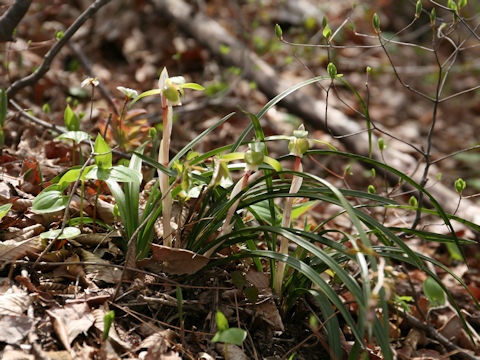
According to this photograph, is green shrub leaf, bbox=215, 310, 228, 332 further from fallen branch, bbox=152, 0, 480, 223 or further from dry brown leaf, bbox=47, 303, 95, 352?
fallen branch, bbox=152, 0, 480, 223

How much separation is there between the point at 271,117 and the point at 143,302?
2736 mm

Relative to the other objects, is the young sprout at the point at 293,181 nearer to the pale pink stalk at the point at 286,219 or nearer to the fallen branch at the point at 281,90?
the pale pink stalk at the point at 286,219

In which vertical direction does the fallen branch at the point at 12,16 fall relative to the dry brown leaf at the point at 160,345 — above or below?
above

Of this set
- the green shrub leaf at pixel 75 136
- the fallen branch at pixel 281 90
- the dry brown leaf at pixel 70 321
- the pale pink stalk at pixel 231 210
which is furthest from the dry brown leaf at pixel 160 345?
the fallen branch at pixel 281 90

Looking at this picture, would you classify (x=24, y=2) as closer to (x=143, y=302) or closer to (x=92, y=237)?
(x=92, y=237)

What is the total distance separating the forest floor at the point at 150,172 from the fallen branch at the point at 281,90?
0.10m

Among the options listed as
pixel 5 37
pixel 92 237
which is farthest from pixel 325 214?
pixel 5 37

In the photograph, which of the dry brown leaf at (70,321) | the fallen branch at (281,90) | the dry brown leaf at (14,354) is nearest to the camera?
the dry brown leaf at (14,354)

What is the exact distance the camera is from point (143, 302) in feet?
5.26

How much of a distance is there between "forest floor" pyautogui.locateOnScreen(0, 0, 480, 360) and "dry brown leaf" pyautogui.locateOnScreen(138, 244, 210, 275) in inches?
0.7

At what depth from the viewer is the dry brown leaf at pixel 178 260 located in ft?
5.14

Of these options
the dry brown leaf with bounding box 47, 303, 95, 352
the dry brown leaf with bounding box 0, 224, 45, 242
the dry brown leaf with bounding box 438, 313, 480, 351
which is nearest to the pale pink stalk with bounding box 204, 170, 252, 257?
the dry brown leaf with bounding box 47, 303, 95, 352

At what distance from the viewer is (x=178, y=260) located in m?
1.59

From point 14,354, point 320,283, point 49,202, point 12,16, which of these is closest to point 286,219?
point 320,283
